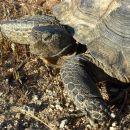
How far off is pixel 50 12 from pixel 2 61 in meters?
1.30

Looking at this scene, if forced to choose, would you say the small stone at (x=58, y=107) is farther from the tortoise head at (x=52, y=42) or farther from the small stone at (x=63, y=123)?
the tortoise head at (x=52, y=42)

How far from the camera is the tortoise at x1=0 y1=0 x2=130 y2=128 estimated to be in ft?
14.7

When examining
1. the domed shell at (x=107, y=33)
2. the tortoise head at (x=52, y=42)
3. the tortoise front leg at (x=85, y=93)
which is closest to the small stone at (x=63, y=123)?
the tortoise front leg at (x=85, y=93)

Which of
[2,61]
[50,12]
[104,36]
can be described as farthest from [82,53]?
[50,12]

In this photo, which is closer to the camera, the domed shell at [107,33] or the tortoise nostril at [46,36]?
the domed shell at [107,33]

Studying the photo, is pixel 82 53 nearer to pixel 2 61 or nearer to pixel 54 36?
pixel 54 36

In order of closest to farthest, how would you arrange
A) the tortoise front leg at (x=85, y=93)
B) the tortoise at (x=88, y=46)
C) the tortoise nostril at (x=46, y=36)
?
1. the tortoise front leg at (x=85, y=93)
2. the tortoise at (x=88, y=46)
3. the tortoise nostril at (x=46, y=36)

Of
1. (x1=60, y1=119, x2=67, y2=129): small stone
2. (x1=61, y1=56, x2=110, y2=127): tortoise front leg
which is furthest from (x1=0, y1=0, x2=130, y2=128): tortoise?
(x1=60, y1=119, x2=67, y2=129): small stone

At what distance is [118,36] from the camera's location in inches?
190

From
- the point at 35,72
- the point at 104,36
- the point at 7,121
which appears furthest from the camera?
the point at 35,72

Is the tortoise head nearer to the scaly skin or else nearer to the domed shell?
the scaly skin

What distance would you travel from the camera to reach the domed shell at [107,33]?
15.5 ft

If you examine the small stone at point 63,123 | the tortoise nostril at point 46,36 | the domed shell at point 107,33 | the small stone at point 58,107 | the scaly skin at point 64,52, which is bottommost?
the small stone at point 58,107

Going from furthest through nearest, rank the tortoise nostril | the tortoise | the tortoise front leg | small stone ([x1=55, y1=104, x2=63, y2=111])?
the tortoise nostril
small stone ([x1=55, y1=104, x2=63, y2=111])
the tortoise
the tortoise front leg
